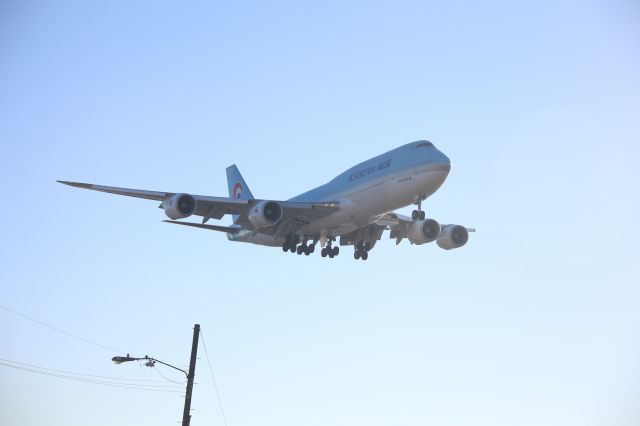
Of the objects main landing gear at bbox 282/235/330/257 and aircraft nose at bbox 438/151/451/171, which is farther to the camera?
main landing gear at bbox 282/235/330/257

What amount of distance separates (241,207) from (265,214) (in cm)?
253

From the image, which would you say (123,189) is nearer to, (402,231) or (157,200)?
(157,200)

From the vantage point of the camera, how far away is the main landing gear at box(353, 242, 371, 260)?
5419 cm

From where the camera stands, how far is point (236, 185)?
216 ft

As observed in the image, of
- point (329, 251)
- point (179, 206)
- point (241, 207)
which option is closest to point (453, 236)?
point (329, 251)

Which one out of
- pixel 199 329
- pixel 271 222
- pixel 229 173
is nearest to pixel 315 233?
pixel 271 222

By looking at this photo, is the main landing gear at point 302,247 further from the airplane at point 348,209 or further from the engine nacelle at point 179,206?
the engine nacelle at point 179,206

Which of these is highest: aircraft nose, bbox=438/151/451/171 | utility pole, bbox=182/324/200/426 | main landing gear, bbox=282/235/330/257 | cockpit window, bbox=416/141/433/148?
cockpit window, bbox=416/141/433/148

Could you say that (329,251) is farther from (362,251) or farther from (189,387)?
(189,387)

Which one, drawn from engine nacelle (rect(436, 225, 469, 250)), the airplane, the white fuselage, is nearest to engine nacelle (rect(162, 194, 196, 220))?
the airplane

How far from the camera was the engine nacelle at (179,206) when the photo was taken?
152ft

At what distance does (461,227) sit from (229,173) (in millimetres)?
22424

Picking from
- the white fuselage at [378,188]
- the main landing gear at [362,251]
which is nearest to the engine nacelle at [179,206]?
the white fuselage at [378,188]

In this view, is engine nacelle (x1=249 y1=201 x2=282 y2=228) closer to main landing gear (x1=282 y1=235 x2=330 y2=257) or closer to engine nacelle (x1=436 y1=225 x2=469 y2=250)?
main landing gear (x1=282 y1=235 x2=330 y2=257)
